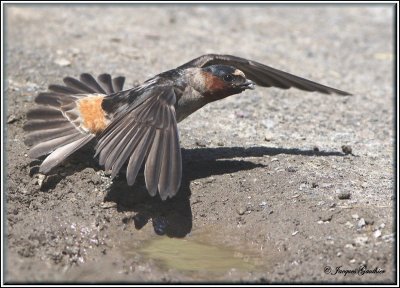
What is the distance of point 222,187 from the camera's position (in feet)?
24.1

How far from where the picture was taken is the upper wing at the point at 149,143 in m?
6.38

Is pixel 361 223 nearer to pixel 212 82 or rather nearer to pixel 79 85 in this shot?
pixel 212 82

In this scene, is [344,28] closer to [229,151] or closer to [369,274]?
[229,151]

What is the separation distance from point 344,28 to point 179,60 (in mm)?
4404

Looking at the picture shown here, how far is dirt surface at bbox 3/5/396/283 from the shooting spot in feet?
20.0

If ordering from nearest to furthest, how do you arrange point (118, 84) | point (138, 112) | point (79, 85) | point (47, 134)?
point (138, 112), point (47, 134), point (79, 85), point (118, 84)

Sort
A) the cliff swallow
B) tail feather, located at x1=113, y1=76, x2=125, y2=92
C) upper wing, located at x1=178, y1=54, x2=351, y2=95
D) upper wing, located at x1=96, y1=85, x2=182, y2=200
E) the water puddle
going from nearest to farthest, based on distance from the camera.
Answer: the water puddle < upper wing, located at x1=96, y1=85, x2=182, y2=200 < the cliff swallow < upper wing, located at x1=178, y1=54, x2=351, y2=95 < tail feather, located at x1=113, y1=76, x2=125, y2=92

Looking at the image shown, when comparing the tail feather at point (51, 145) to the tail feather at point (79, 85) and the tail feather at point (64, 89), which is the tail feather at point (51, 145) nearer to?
the tail feather at point (64, 89)

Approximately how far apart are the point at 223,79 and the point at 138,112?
1.19m

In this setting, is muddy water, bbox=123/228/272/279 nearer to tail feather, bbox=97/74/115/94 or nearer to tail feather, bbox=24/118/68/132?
tail feather, bbox=24/118/68/132

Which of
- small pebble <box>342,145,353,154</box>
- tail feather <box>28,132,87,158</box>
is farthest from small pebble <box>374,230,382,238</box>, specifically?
tail feather <box>28,132,87,158</box>

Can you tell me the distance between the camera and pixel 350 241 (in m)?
6.25

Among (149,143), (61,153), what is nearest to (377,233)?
(149,143)

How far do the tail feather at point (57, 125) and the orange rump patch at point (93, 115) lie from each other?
0.19 ft
